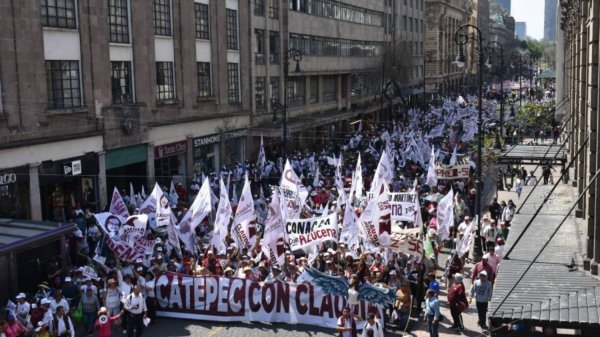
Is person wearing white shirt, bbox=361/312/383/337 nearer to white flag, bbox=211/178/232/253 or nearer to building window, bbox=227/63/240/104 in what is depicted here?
white flag, bbox=211/178/232/253

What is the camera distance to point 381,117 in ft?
234

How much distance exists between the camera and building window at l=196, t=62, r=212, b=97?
37.0 m

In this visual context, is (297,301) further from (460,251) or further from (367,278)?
(460,251)

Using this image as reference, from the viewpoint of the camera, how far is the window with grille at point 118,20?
30000 millimetres

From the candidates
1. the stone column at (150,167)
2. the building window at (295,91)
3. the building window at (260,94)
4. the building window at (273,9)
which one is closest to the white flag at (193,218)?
the stone column at (150,167)

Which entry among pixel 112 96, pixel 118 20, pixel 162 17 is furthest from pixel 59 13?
pixel 162 17

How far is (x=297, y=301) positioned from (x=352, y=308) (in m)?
1.45

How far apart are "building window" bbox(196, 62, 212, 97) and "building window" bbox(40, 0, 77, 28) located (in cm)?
995

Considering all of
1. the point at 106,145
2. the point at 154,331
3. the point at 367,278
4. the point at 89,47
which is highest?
the point at 89,47

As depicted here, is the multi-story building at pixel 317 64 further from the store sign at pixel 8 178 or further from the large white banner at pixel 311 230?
the large white banner at pixel 311 230

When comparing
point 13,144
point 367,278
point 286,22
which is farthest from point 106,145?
point 286,22

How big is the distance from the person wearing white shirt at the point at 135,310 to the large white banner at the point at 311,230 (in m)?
4.05

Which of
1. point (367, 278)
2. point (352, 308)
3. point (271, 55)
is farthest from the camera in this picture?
point (271, 55)

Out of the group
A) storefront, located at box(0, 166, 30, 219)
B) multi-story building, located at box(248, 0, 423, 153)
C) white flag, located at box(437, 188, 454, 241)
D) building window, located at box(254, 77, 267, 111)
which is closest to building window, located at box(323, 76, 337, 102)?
multi-story building, located at box(248, 0, 423, 153)
